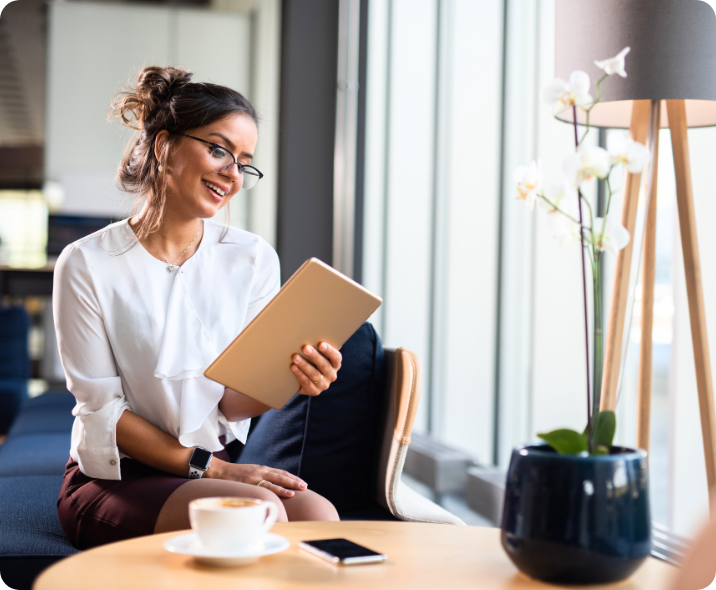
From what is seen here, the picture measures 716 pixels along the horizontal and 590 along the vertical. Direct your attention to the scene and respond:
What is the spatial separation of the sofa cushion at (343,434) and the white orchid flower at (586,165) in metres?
0.90

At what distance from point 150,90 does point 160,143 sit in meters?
0.13

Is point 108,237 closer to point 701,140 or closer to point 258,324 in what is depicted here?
point 258,324

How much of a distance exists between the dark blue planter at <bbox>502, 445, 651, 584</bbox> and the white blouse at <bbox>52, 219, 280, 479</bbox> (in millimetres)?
816

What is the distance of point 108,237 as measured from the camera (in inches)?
61.4

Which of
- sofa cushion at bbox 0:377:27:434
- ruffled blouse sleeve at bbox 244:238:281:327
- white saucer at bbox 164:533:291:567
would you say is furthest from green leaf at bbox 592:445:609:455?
sofa cushion at bbox 0:377:27:434

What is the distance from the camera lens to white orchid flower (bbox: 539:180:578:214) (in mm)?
892

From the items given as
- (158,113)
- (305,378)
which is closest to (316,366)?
(305,378)

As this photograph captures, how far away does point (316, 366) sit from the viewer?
133 cm

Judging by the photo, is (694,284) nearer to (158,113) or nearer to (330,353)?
(330,353)

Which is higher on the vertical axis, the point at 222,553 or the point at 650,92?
the point at 650,92

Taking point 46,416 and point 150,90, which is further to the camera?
point 46,416

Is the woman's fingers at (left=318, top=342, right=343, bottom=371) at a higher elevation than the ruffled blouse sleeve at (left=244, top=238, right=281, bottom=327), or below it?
below

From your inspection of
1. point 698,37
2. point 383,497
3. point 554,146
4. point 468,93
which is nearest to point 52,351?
point 468,93

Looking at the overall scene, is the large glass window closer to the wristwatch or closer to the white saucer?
the wristwatch
